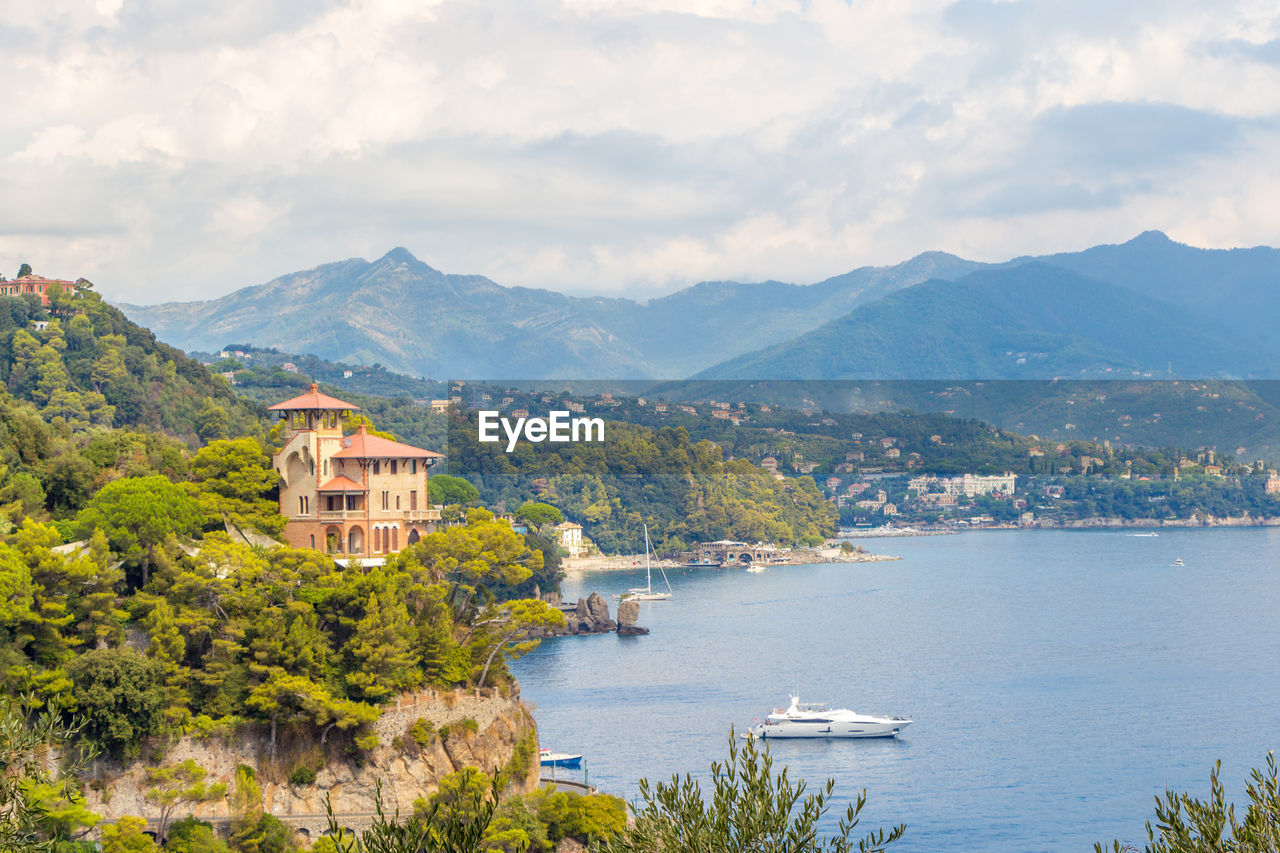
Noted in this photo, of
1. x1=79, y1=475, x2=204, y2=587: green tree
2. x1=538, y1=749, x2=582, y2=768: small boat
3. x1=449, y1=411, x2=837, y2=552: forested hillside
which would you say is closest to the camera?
x1=79, y1=475, x2=204, y2=587: green tree

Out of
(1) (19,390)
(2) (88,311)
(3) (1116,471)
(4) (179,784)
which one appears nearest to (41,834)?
(4) (179,784)

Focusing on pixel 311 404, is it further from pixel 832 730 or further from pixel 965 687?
pixel 965 687

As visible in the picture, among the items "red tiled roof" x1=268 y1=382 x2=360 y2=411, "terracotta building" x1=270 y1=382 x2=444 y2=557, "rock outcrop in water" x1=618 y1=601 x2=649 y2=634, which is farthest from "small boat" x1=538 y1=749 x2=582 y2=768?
"rock outcrop in water" x1=618 y1=601 x2=649 y2=634

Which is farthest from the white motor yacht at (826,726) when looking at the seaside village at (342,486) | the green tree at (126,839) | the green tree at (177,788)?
the green tree at (126,839)

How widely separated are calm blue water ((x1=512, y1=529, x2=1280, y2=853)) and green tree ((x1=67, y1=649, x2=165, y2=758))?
13.9 meters

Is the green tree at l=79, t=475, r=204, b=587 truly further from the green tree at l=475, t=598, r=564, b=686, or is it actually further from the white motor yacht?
the white motor yacht

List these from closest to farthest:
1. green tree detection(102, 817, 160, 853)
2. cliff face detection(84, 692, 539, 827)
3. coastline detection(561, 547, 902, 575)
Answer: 1. green tree detection(102, 817, 160, 853)
2. cliff face detection(84, 692, 539, 827)
3. coastline detection(561, 547, 902, 575)

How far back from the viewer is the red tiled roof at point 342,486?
1443 inches

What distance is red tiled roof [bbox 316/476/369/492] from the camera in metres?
36.7

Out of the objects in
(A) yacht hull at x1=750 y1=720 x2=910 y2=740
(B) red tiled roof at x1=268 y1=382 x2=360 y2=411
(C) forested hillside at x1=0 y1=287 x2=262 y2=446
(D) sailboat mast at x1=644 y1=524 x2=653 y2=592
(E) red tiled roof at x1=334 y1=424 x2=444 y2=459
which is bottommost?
(A) yacht hull at x1=750 y1=720 x2=910 y2=740

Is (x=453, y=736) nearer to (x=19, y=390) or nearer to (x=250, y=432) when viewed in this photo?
(x=250, y=432)

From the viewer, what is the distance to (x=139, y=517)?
3388 cm

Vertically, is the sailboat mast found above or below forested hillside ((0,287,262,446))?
below

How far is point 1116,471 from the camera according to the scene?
532 ft
